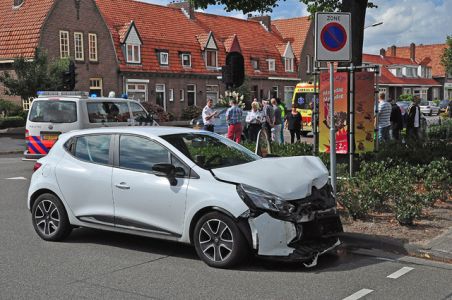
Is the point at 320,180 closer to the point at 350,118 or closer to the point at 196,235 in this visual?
the point at 196,235

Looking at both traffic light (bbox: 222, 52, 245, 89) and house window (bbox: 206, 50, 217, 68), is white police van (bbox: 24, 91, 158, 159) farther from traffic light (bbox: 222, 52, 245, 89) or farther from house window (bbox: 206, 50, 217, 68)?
house window (bbox: 206, 50, 217, 68)

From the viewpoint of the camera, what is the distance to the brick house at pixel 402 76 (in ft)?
229

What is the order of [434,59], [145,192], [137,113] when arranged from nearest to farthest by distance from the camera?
[145,192]
[137,113]
[434,59]

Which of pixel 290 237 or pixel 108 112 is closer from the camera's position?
pixel 290 237

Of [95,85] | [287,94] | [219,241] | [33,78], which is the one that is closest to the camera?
[219,241]

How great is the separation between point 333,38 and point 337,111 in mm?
3895

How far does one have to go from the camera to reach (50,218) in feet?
24.3

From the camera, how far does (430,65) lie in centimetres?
8325

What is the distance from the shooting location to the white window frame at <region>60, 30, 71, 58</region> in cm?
3388

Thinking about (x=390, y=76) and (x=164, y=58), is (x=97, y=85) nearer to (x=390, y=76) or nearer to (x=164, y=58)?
(x=164, y=58)

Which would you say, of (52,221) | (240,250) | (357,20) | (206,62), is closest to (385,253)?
(240,250)

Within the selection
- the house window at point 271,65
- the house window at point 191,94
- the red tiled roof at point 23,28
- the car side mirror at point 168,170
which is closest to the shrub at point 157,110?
the house window at point 191,94

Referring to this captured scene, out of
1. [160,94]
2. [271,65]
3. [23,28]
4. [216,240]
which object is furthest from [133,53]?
[216,240]

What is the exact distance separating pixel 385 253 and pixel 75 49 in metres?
31.1
